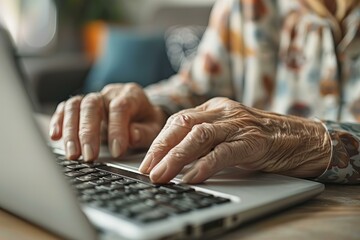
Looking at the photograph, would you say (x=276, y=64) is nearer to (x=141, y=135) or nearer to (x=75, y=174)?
(x=141, y=135)

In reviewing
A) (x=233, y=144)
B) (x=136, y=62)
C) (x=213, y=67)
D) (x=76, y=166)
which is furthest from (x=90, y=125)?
(x=136, y=62)

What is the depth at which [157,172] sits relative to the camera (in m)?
0.56

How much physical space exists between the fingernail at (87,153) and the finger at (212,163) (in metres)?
0.17

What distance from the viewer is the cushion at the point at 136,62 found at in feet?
9.39

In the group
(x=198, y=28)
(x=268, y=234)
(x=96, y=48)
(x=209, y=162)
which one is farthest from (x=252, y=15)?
(x=96, y=48)

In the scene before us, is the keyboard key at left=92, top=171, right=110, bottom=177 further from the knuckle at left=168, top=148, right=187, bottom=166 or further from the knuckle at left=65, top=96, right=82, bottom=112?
the knuckle at left=65, top=96, right=82, bottom=112

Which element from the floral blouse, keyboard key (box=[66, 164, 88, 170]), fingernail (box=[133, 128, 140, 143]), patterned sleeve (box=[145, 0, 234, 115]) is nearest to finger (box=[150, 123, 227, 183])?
keyboard key (box=[66, 164, 88, 170])

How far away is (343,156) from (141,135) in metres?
0.31

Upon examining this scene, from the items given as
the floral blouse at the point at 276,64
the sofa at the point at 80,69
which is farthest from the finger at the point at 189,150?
the sofa at the point at 80,69

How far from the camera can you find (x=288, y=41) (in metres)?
1.19

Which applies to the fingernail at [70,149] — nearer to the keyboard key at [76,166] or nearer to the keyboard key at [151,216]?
the keyboard key at [76,166]

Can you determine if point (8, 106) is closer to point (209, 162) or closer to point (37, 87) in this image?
point (209, 162)

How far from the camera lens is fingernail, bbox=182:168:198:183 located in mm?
562

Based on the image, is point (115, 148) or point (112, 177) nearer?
point (112, 177)
